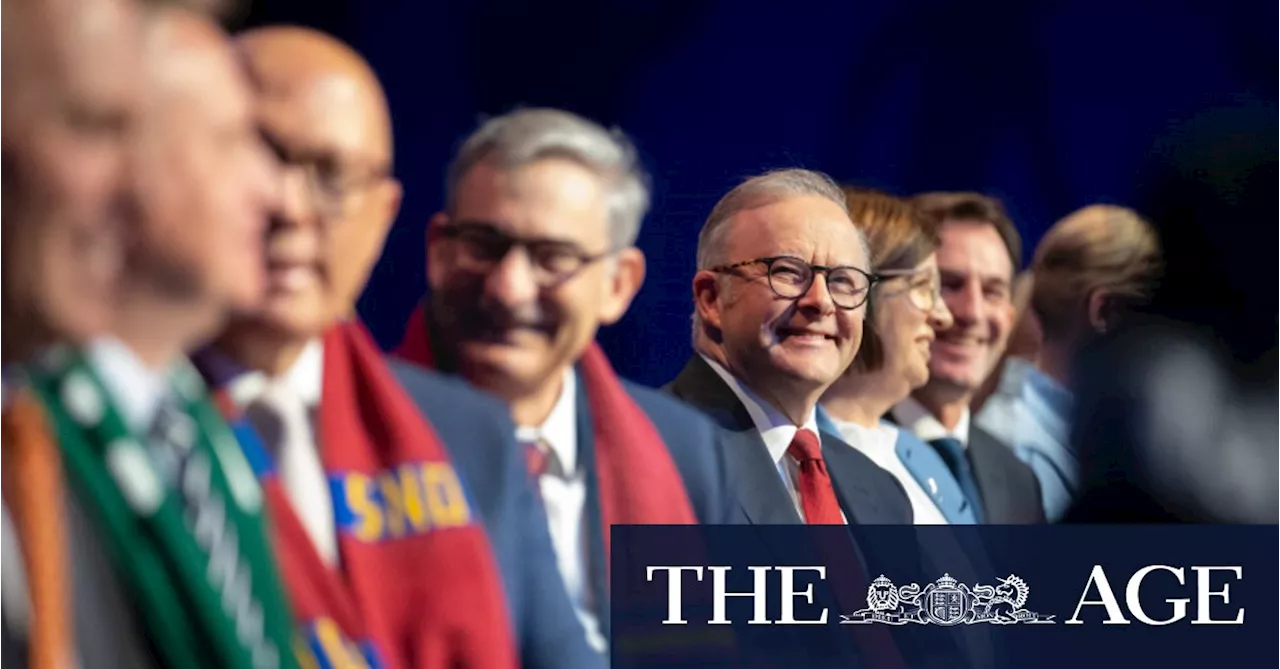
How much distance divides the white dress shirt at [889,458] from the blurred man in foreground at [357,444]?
55cm

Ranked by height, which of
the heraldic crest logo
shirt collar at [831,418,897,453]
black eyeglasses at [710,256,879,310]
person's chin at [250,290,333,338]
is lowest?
the heraldic crest logo

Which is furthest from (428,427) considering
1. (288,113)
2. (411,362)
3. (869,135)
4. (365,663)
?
(869,135)

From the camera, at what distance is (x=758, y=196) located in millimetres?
2418

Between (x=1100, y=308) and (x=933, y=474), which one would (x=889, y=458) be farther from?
(x=1100, y=308)

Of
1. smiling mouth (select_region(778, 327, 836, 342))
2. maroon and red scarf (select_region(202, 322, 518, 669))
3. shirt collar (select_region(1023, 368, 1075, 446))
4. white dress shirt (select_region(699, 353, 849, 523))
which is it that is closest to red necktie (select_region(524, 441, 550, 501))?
maroon and red scarf (select_region(202, 322, 518, 669))

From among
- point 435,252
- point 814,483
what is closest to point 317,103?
point 435,252

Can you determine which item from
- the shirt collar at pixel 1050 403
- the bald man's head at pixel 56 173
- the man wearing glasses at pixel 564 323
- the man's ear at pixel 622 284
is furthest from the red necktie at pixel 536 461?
the shirt collar at pixel 1050 403

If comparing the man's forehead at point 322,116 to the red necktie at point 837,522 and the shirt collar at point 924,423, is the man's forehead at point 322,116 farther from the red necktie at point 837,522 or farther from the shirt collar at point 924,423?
the shirt collar at point 924,423

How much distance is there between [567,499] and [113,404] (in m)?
0.83

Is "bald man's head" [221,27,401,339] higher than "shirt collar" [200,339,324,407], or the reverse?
"bald man's head" [221,27,401,339]

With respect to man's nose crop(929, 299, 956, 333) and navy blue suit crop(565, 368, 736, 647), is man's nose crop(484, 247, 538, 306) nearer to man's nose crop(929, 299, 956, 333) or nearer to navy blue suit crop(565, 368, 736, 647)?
navy blue suit crop(565, 368, 736, 647)

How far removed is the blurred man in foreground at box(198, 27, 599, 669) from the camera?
7.20ft

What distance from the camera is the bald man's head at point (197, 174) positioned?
2.03 m

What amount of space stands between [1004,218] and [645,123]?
0.63m
